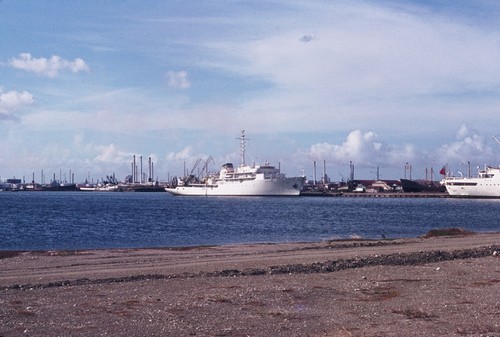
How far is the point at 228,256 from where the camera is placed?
92.9 feet

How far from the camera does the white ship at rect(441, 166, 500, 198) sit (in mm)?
155250

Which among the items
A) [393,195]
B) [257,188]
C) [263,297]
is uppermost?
[257,188]

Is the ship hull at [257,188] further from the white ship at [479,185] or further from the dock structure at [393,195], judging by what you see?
the white ship at [479,185]

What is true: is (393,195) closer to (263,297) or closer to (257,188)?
(257,188)

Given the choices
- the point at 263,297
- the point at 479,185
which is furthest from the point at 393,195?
the point at 263,297

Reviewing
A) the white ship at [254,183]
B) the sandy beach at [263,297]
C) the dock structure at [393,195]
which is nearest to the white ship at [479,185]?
the dock structure at [393,195]

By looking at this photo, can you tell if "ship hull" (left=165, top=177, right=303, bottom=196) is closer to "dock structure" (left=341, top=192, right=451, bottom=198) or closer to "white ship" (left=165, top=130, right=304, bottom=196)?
"white ship" (left=165, top=130, right=304, bottom=196)

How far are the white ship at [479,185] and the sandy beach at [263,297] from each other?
A: 138 meters

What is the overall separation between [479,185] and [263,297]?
498 feet

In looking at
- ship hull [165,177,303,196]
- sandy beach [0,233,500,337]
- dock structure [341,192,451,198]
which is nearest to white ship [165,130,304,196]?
ship hull [165,177,303,196]

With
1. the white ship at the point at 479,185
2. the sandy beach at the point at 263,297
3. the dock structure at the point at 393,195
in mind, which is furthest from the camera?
the dock structure at the point at 393,195

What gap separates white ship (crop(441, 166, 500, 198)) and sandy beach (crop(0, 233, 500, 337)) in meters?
138

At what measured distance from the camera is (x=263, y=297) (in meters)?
15.3

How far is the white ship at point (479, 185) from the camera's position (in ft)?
509
